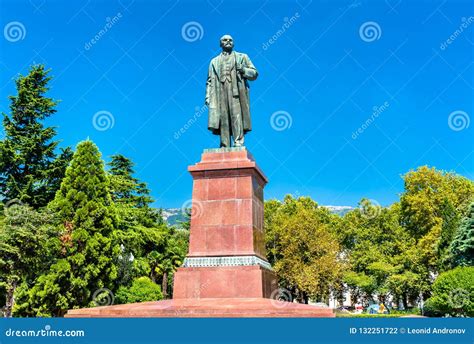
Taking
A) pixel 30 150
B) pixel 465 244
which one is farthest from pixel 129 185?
pixel 465 244

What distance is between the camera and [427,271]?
3400cm

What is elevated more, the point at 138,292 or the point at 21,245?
the point at 21,245

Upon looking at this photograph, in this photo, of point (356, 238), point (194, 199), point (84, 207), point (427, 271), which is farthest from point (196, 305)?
point (356, 238)

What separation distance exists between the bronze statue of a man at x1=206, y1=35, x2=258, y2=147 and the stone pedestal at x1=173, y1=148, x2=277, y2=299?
0.73 meters

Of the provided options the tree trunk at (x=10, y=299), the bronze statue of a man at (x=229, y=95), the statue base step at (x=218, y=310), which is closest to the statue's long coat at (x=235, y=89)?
the bronze statue of a man at (x=229, y=95)

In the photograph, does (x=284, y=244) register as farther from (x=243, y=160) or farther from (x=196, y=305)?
(x=196, y=305)

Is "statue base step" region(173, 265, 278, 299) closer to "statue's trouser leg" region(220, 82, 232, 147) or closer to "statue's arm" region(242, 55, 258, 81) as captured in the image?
"statue's trouser leg" region(220, 82, 232, 147)

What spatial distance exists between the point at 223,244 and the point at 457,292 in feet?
37.9

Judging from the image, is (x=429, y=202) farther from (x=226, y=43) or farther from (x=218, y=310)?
(x=218, y=310)

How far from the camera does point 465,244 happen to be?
2233cm

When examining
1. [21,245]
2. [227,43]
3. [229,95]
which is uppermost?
[227,43]

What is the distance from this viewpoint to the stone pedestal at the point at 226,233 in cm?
959

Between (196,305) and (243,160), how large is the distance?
12.6 feet

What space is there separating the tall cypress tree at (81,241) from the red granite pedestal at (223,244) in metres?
12.3
